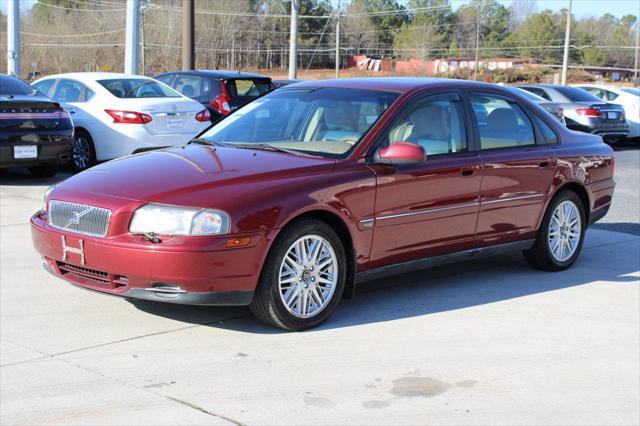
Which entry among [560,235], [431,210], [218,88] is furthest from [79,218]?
[218,88]

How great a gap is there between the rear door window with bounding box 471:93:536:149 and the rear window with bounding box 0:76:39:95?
718 cm

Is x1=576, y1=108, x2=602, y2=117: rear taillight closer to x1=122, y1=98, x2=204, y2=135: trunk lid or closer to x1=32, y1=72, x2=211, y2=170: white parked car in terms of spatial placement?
x1=32, y1=72, x2=211, y2=170: white parked car

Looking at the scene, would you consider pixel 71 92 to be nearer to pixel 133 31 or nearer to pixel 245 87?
pixel 245 87

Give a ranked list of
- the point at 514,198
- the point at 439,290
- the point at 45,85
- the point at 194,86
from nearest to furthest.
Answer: the point at 439,290 → the point at 514,198 → the point at 45,85 → the point at 194,86

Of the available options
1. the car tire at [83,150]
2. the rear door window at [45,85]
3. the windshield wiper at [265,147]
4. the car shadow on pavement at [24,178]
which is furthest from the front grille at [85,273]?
the rear door window at [45,85]

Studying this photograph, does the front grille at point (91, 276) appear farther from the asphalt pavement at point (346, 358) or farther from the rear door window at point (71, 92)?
the rear door window at point (71, 92)

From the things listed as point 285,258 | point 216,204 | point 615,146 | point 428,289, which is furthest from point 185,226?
point 615,146

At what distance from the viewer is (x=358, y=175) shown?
5.94 m

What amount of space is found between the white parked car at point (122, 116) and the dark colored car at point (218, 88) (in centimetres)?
243

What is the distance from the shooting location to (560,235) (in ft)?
25.2

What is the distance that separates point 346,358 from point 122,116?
844 centimetres

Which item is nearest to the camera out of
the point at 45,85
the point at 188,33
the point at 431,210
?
the point at 431,210

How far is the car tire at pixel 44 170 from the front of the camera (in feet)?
41.3

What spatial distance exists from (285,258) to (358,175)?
2.70 ft
